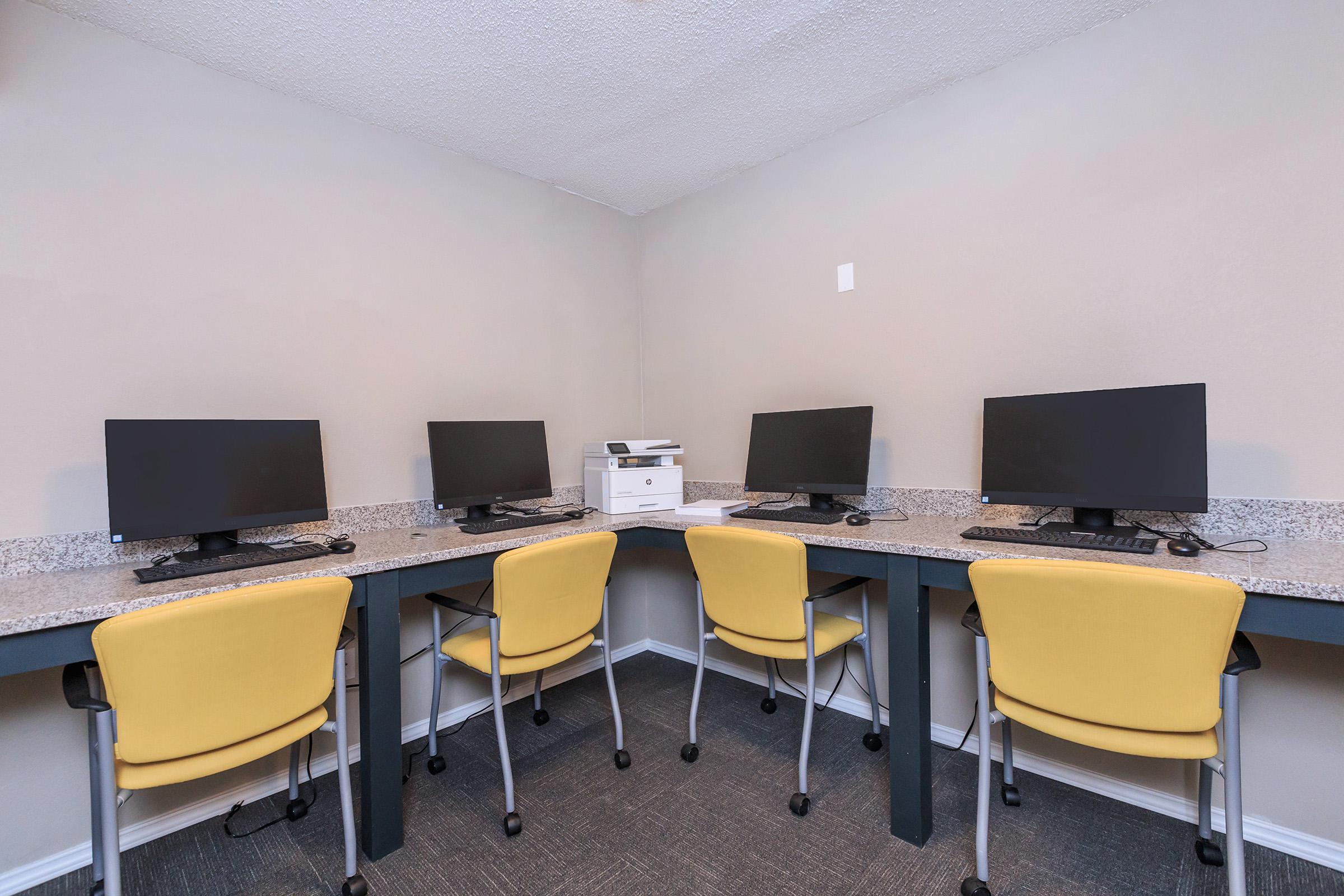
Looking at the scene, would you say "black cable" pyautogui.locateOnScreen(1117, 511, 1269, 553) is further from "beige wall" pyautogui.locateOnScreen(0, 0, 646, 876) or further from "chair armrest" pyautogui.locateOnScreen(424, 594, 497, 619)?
"beige wall" pyautogui.locateOnScreen(0, 0, 646, 876)

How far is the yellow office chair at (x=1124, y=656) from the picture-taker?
4.08 feet

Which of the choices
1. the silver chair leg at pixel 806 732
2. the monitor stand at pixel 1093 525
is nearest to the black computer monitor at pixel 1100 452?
the monitor stand at pixel 1093 525

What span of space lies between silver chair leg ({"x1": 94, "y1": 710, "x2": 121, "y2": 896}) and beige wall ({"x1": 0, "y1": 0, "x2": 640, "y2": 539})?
90cm

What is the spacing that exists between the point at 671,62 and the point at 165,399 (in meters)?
2.17

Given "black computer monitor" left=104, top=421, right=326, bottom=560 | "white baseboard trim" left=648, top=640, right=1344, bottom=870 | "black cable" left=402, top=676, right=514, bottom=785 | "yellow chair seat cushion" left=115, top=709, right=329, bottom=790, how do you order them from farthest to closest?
"black cable" left=402, top=676, right=514, bottom=785, "black computer monitor" left=104, top=421, right=326, bottom=560, "white baseboard trim" left=648, top=640, right=1344, bottom=870, "yellow chair seat cushion" left=115, top=709, right=329, bottom=790

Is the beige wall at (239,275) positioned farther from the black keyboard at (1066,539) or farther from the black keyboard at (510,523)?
the black keyboard at (1066,539)

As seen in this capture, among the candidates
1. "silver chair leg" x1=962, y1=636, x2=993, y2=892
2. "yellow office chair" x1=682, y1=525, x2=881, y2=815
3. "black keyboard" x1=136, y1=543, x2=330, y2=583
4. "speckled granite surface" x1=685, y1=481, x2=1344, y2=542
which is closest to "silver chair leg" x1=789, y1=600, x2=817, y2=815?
"yellow office chair" x1=682, y1=525, x2=881, y2=815

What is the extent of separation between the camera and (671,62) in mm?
2166

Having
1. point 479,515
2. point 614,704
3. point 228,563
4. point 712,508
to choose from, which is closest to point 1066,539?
point 712,508

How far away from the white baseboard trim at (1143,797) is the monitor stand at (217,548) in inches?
95.5

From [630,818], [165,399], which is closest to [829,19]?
[165,399]

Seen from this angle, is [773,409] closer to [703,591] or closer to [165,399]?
[703,591]

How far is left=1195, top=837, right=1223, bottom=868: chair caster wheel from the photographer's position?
166 cm

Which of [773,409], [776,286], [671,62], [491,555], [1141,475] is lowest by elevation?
[491,555]
